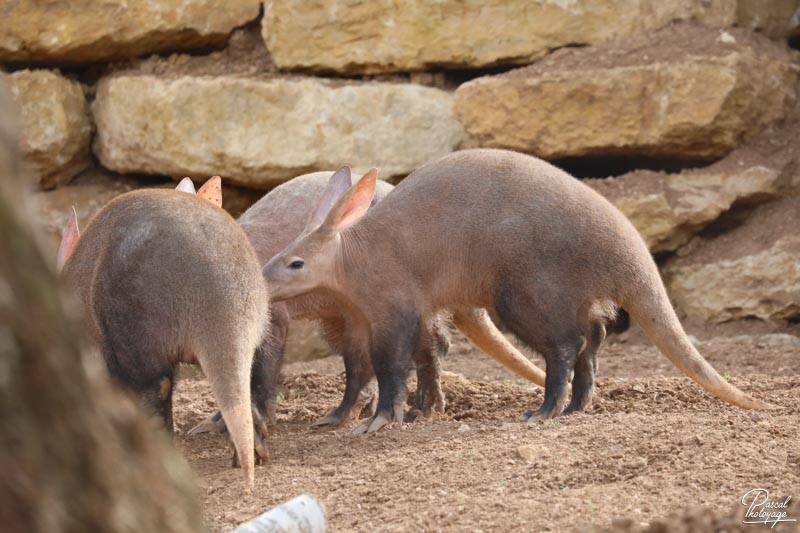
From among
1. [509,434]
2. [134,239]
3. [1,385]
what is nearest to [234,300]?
[134,239]

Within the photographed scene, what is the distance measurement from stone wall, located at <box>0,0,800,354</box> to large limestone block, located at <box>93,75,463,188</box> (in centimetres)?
1

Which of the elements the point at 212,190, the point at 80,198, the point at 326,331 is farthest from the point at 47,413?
the point at 80,198

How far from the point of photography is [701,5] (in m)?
8.38

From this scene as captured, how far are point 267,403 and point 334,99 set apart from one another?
340 centimetres

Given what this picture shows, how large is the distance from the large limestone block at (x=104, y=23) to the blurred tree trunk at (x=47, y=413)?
7.70 metres

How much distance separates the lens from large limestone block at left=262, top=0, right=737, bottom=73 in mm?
8453

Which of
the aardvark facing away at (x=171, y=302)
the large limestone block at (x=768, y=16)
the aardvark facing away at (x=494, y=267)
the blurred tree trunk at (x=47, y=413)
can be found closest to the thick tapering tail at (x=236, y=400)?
the aardvark facing away at (x=171, y=302)

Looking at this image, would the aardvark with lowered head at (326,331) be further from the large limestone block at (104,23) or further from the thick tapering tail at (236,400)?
the large limestone block at (104,23)

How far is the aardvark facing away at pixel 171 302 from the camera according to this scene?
15.2ft

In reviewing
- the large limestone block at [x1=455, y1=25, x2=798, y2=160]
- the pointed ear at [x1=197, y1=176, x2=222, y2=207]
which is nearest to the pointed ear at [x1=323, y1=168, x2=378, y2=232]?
the pointed ear at [x1=197, y1=176, x2=222, y2=207]

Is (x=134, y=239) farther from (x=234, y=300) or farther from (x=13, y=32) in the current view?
(x=13, y=32)
